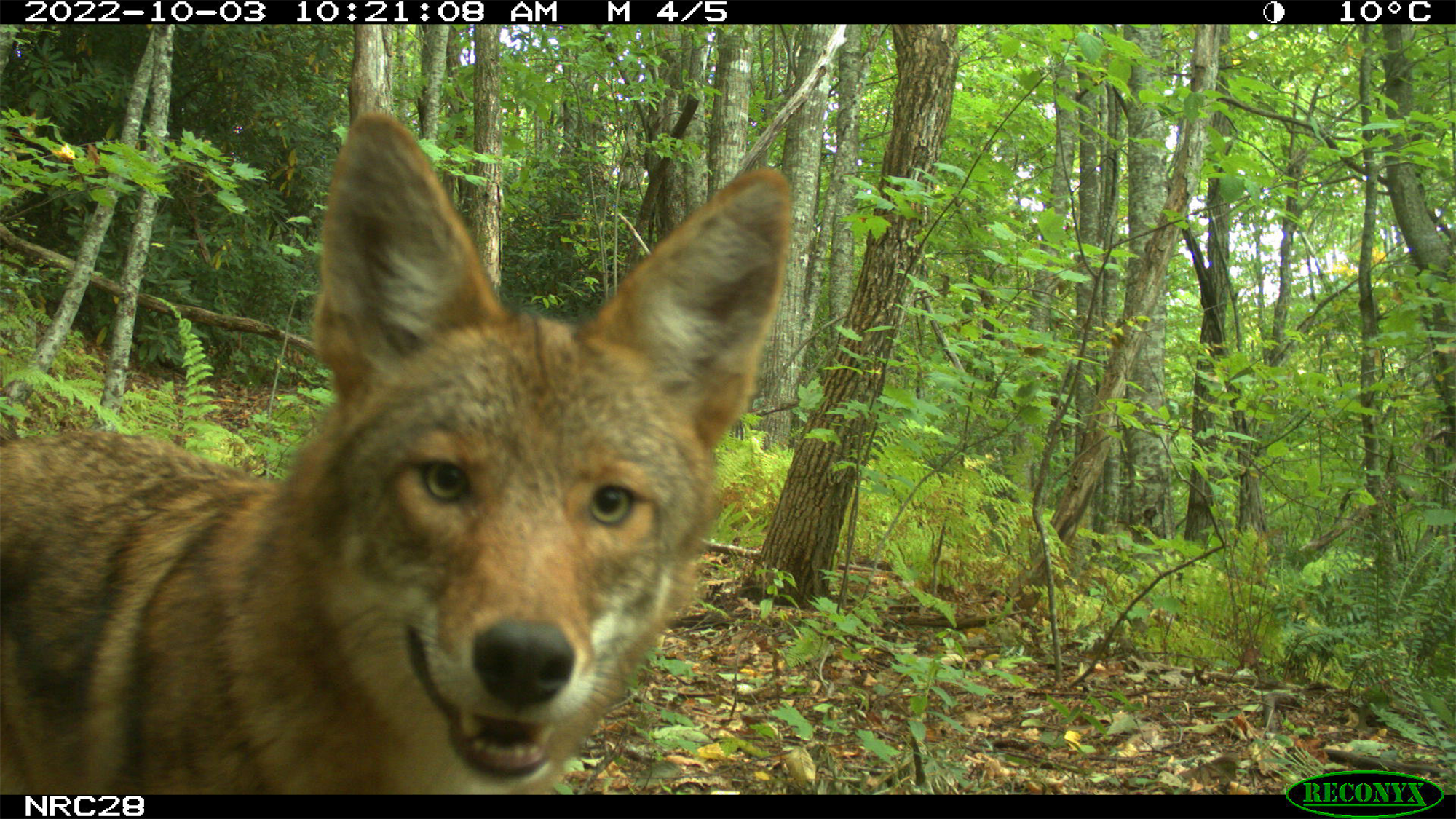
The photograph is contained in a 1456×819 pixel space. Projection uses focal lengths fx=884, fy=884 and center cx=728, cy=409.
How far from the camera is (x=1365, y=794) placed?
14.7 feet

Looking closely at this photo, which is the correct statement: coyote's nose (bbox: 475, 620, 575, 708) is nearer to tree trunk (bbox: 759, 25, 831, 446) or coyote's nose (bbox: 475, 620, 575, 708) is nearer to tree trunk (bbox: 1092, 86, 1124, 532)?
tree trunk (bbox: 1092, 86, 1124, 532)

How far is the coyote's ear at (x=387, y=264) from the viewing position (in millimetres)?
2537

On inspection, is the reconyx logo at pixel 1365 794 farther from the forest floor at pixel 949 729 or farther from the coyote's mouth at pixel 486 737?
the coyote's mouth at pixel 486 737

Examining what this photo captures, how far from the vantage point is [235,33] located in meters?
13.5

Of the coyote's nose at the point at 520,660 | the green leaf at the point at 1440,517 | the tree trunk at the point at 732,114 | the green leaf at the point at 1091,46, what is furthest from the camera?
the tree trunk at the point at 732,114

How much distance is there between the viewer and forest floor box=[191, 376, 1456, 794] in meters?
4.35

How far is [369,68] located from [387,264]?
4722 mm

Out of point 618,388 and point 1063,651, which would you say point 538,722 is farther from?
point 1063,651

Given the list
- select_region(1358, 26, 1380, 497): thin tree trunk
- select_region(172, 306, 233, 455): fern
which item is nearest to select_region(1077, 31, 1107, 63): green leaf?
select_region(1358, 26, 1380, 497): thin tree trunk

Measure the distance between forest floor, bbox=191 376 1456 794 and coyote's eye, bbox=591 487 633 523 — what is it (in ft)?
6.33

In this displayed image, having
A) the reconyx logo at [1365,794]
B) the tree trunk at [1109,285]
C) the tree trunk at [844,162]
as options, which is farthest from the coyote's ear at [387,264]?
the tree trunk at [844,162]

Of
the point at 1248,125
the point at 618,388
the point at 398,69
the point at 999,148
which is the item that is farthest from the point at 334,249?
the point at 999,148

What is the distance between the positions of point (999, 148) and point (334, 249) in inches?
831

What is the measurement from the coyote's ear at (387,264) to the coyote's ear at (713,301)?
46 cm
